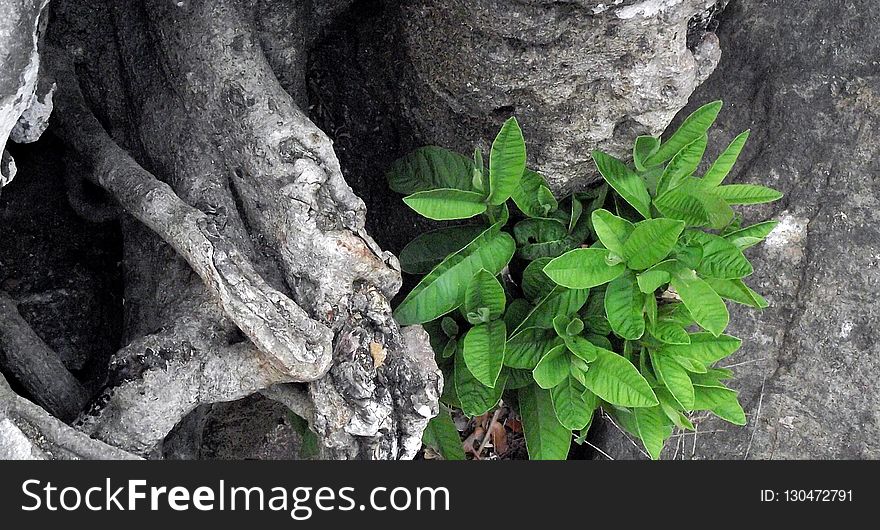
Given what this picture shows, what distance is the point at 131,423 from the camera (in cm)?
152

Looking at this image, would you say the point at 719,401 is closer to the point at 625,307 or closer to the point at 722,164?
the point at 625,307

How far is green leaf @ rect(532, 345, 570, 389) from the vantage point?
1847 millimetres

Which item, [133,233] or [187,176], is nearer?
[187,176]

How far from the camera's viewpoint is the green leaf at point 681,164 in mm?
1831

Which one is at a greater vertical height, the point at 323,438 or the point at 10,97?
the point at 10,97

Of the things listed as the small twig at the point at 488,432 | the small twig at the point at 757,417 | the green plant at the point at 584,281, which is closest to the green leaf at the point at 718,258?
the green plant at the point at 584,281

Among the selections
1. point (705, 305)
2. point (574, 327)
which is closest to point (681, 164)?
point (705, 305)

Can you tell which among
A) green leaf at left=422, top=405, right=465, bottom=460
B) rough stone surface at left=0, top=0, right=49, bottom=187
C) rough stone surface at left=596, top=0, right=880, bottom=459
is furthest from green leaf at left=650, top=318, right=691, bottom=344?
rough stone surface at left=0, top=0, right=49, bottom=187

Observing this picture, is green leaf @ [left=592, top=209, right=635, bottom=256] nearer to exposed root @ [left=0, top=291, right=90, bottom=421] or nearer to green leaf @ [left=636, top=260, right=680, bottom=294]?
green leaf @ [left=636, top=260, right=680, bottom=294]

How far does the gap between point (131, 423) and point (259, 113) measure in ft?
2.14

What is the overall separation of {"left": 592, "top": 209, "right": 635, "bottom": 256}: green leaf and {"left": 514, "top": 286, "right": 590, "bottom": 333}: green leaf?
0.60ft

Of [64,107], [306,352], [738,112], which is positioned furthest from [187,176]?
[738,112]

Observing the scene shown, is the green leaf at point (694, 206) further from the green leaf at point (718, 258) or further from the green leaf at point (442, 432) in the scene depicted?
the green leaf at point (442, 432)
